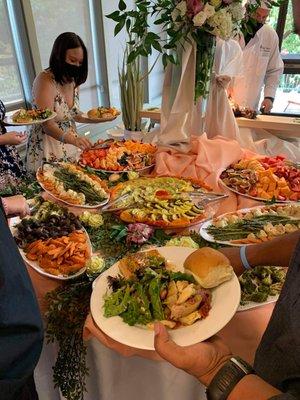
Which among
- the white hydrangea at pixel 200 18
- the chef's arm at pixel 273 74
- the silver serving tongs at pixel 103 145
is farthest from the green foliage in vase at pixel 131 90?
the chef's arm at pixel 273 74

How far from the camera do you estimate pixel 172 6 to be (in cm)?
127

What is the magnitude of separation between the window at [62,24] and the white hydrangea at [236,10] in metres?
2.08

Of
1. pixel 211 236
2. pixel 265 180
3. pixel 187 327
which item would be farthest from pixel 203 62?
pixel 187 327

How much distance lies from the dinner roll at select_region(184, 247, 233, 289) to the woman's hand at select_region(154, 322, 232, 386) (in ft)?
0.49

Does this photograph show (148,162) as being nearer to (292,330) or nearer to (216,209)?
(216,209)

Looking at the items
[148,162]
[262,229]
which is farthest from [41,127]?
[262,229]

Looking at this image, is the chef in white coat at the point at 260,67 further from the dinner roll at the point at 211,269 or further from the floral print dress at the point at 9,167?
the dinner roll at the point at 211,269

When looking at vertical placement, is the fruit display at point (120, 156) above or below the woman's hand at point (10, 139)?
below

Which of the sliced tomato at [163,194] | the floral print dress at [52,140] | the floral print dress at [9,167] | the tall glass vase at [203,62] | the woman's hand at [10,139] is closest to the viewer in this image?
the sliced tomato at [163,194]

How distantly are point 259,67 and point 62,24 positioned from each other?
1969mm

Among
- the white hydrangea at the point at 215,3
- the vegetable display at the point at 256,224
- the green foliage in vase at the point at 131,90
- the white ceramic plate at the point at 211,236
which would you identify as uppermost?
the white hydrangea at the point at 215,3

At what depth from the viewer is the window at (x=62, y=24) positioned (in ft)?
8.77

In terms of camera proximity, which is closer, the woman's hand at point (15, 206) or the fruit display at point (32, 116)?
the woman's hand at point (15, 206)

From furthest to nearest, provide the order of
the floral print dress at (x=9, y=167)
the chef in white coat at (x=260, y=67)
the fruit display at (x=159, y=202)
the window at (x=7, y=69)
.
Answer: the chef in white coat at (x=260, y=67), the window at (x=7, y=69), the floral print dress at (x=9, y=167), the fruit display at (x=159, y=202)
